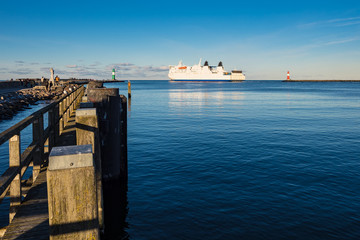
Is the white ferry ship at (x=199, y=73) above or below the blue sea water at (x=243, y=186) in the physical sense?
above

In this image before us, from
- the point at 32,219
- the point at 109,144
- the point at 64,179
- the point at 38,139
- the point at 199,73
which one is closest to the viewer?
the point at 64,179

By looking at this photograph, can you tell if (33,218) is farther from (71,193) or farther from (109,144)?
(109,144)

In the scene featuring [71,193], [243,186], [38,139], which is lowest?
[243,186]

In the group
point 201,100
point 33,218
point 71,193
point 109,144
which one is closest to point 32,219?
point 33,218

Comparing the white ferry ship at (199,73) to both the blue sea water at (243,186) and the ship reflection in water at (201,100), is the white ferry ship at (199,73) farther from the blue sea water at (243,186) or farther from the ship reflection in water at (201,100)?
the blue sea water at (243,186)

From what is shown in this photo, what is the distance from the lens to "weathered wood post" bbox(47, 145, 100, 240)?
234 centimetres

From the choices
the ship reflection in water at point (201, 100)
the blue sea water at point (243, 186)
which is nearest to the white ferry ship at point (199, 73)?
the ship reflection in water at point (201, 100)

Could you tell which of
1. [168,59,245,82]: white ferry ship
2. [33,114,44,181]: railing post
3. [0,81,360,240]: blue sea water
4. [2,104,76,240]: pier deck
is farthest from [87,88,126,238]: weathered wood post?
[168,59,245,82]: white ferry ship

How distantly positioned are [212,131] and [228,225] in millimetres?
11300

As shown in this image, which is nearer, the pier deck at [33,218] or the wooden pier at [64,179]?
the wooden pier at [64,179]

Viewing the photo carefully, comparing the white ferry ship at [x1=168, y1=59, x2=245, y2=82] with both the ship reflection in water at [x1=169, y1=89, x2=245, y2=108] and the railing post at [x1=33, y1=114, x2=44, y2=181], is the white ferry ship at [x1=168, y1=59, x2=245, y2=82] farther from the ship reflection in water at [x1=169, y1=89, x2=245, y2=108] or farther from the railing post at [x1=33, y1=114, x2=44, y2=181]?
the railing post at [x1=33, y1=114, x2=44, y2=181]

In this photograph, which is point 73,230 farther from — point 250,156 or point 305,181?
point 250,156

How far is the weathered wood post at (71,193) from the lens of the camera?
234 cm

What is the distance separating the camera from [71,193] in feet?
7.89
